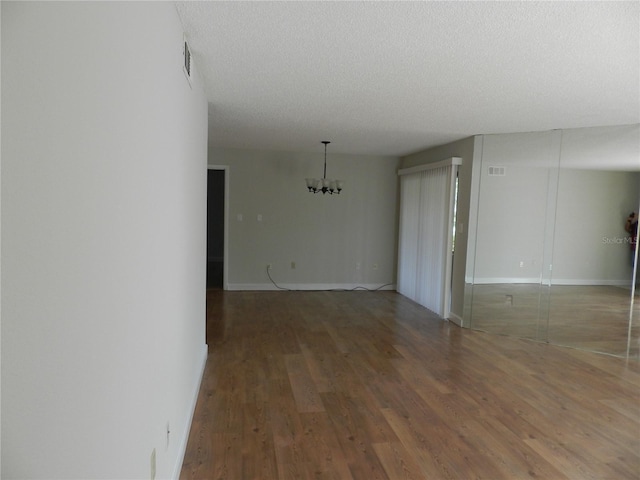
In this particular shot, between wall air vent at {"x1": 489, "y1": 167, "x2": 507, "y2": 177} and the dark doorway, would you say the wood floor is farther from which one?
the dark doorway

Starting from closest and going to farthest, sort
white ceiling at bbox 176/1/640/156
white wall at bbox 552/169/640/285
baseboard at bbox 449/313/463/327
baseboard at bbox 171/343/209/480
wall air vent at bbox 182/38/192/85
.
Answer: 1. white ceiling at bbox 176/1/640/156
2. baseboard at bbox 171/343/209/480
3. wall air vent at bbox 182/38/192/85
4. white wall at bbox 552/169/640/285
5. baseboard at bbox 449/313/463/327

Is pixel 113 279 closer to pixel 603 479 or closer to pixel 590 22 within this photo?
pixel 590 22

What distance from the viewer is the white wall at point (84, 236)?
704 mm

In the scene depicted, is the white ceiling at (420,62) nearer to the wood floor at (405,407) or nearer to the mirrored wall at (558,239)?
the mirrored wall at (558,239)

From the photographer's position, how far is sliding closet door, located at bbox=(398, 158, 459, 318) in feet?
19.3

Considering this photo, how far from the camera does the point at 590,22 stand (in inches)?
83.6

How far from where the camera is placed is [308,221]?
7562 mm

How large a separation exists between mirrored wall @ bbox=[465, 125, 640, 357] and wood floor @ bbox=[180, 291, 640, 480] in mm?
339

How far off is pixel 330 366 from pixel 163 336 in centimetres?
230

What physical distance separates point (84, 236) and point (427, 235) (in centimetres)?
592

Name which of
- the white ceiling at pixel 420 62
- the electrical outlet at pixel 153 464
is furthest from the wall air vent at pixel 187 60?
the electrical outlet at pixel 153 464

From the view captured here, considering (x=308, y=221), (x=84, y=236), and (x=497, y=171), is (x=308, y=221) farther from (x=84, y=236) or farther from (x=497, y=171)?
(x=84, y=236)

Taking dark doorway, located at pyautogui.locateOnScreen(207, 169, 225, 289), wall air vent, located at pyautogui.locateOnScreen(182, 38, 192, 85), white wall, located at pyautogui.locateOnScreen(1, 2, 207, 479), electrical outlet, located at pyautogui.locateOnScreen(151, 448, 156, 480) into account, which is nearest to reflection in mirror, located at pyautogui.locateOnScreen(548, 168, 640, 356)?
wall air vent, located at pyautogui.locateOnScreen(182, 38, 192, 85)

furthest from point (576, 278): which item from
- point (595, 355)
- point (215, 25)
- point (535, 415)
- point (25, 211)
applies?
point (25, 211)
